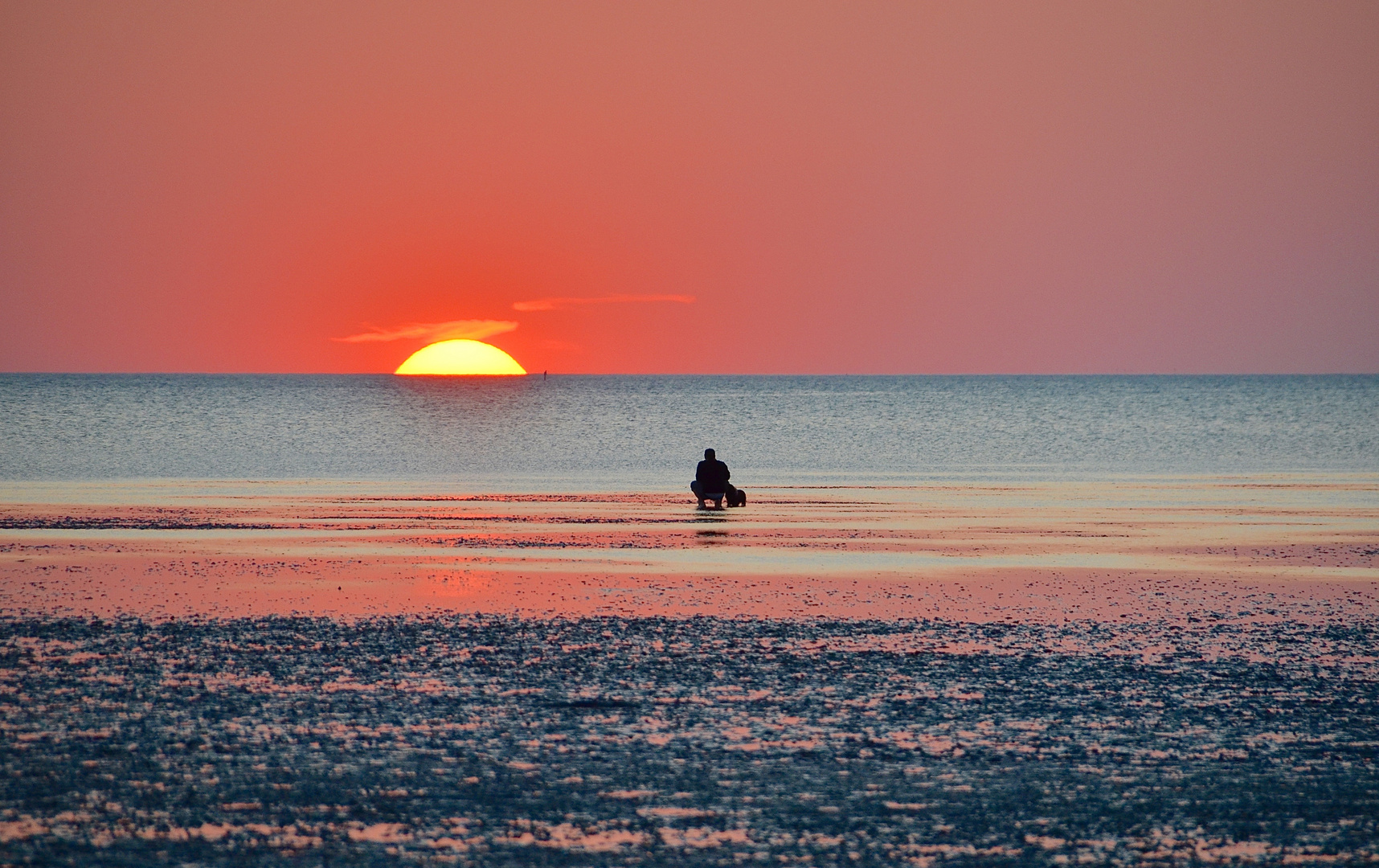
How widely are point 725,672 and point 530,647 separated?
2675 mm

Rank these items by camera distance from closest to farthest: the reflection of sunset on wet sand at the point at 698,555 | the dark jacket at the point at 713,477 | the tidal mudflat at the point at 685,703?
the tidal mudflat at the point at 685,703, the reflection of sunset on wet sand at the point at 698,555, the dark jacket at the point at 713,477

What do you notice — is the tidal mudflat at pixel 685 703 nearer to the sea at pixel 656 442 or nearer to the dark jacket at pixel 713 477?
the dark jacket at pixel 713 477

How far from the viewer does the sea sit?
57.6 m

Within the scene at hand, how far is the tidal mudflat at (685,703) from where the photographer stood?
34.6ft

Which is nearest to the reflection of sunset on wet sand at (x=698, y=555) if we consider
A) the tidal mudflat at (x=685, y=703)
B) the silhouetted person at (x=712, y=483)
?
the tidal mudflat at (x=685, y=703)

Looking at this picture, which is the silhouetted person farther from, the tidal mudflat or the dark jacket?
the tidal mudflat

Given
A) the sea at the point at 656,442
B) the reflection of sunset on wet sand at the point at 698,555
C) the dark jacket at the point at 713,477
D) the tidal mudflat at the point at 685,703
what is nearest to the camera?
the tidal mudflat at the point at 685,703

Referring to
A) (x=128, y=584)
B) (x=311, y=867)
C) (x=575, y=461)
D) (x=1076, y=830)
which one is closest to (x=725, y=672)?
(x=1076, y=830)

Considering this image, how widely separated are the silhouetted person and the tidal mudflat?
8.83 meters

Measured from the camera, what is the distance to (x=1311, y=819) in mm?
10961

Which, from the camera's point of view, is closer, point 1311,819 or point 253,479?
point 1311,819

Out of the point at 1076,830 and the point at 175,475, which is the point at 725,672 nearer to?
the point at 1076,830

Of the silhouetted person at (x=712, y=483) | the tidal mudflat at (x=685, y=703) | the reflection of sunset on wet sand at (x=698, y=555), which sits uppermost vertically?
the silhouetted person at (x=712, y=483)

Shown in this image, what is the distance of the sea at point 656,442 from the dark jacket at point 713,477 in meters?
9.45
